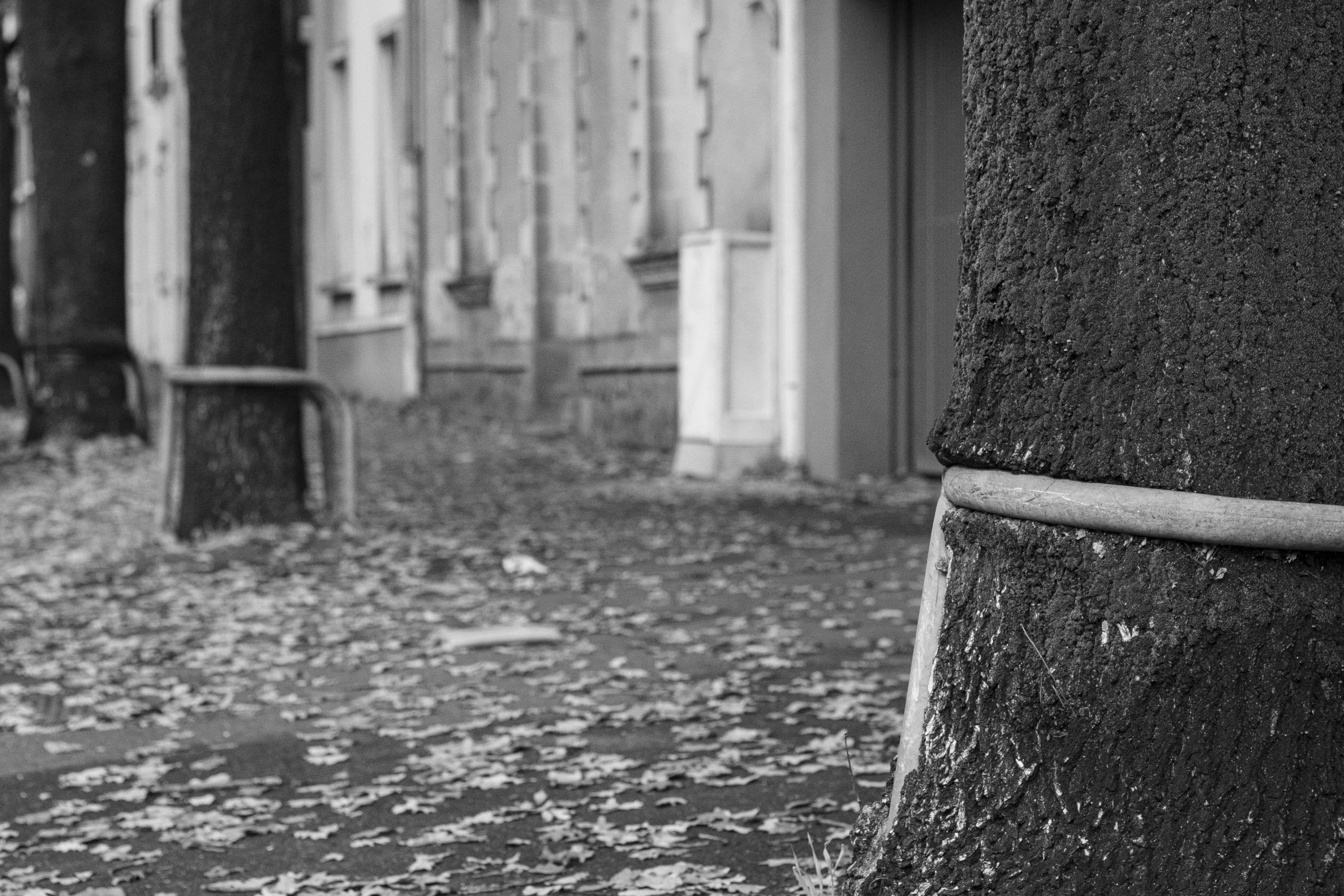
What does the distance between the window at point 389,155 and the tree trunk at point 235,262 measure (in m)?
13.6

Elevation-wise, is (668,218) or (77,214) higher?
(77,214)

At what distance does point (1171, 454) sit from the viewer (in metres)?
2.79

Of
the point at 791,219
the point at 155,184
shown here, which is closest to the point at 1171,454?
the point at 791,219

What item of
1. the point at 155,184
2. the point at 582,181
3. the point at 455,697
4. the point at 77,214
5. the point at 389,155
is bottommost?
the point at 455,697

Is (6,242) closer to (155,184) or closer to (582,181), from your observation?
(582,181)

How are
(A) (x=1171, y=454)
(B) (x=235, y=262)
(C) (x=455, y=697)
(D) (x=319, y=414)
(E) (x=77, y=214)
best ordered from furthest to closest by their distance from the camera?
(E) (x=77, y=214) → (D) (x=319, y=414) → (B) (x=235, y=262) → (C) (x=455, y=697) → (A) (x=1171, y=454)

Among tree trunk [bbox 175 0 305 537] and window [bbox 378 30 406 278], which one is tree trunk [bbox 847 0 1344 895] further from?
window [bbox 378 30 406 278]

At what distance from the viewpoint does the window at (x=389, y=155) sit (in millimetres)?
23891

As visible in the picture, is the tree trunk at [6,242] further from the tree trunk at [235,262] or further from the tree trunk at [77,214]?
the tree trunk at [235,262]

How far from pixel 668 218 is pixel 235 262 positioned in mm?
6206

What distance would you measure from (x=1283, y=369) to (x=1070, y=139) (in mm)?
461

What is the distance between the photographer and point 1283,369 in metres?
2.78

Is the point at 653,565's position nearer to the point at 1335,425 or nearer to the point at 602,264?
the point at 1335,425

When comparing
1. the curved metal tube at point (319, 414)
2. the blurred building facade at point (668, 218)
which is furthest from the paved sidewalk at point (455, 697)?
the blurred building facade at point (668, 218)
